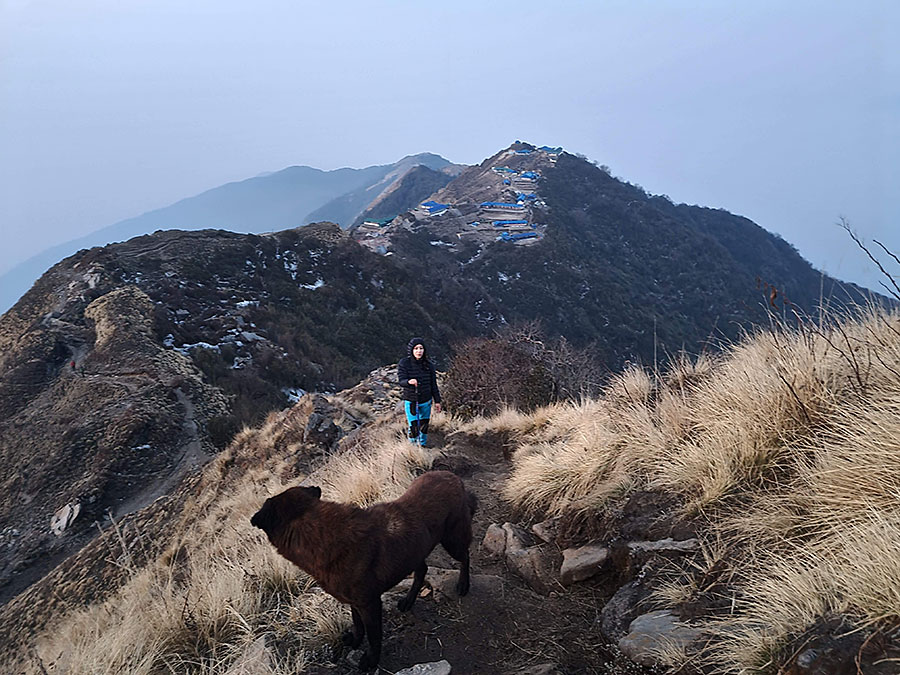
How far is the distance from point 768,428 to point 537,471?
2024 millimetres

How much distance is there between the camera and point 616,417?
503cm

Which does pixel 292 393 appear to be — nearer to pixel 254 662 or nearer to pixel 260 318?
pixel 260 318

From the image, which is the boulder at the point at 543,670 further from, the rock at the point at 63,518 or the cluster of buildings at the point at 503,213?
the cluster of buildings at the point at 503,213

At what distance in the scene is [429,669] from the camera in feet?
8.86

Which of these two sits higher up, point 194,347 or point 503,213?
point 503,213

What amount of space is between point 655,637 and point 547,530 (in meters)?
1.63

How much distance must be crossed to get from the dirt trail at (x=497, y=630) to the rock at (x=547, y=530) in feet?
0.72

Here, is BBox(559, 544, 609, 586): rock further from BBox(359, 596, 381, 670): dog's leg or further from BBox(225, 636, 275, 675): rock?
BBox(225, 636, 275, 675): rock

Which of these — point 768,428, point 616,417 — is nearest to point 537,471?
point 616,417

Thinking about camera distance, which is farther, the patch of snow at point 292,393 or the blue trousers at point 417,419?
the patch of snow at point 292,393

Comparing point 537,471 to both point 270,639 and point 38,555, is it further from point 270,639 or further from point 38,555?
point 38,555

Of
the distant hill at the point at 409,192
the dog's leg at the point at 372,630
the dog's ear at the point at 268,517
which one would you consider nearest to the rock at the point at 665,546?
the dog's leg at the point at 372,630

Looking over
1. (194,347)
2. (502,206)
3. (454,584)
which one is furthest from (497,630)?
(502,206)

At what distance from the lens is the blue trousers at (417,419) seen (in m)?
7.62
